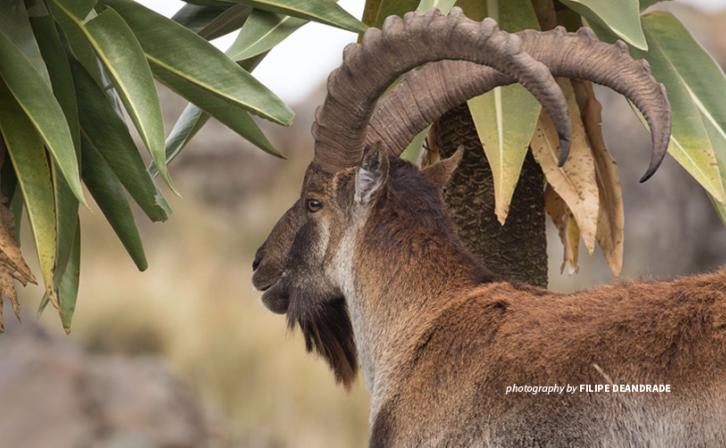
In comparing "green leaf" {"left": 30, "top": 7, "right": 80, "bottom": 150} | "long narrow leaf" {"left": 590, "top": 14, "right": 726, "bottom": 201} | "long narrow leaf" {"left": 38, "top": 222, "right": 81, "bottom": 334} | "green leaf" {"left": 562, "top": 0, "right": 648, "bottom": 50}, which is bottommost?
"long narrow leaf" {"left": 38, "top": 222, "right": 81, "bottom": 334}

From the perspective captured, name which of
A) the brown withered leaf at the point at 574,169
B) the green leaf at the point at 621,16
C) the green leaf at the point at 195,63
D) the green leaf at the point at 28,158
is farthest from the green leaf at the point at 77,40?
the green leaf at the point at 621,16

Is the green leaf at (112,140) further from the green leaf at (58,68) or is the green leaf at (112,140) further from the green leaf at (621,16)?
the green leaf at (621,16)

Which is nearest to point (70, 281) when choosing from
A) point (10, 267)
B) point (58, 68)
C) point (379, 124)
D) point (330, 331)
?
point (10, 267)

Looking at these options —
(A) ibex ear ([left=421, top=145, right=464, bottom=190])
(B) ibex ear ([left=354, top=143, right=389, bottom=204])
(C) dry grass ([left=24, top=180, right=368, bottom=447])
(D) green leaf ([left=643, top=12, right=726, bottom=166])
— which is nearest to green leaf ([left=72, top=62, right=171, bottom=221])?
(B) ibex ear ([left=354, top=143, right=389, bottom=204])

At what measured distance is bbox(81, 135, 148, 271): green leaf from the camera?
216 inches

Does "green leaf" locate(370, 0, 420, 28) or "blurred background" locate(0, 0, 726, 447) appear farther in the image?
"blurred background" locate(0, 0, 726, 447)

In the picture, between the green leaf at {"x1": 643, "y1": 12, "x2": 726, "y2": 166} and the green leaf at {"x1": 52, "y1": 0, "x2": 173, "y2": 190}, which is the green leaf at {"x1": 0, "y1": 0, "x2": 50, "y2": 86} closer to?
the green leaf at {"x1": 52, "y1": 0, "x2": 173, "y2": 190}

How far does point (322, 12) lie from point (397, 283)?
4.03 feet

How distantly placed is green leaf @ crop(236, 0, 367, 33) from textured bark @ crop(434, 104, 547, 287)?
2.63ft

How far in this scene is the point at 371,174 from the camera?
185 inches

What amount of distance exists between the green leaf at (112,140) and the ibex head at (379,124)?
0.67m

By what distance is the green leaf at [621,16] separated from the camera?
489cm

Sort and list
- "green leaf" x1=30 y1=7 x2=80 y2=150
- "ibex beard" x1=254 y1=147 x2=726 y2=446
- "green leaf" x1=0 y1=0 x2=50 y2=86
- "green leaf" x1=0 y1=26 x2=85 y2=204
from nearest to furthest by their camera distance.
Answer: "ibex beard" x1=254 y1=147 x2=726 y2=446, "green leaf" x1=0 y1=26 x2=85 y2=204, "green leaf" x1=0 y1=0 x2=50 y2=86, "green leaf" x1=30 y1=7 x2=80 y2=150

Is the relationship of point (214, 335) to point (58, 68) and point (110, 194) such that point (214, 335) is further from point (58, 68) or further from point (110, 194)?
point (58, 68)
